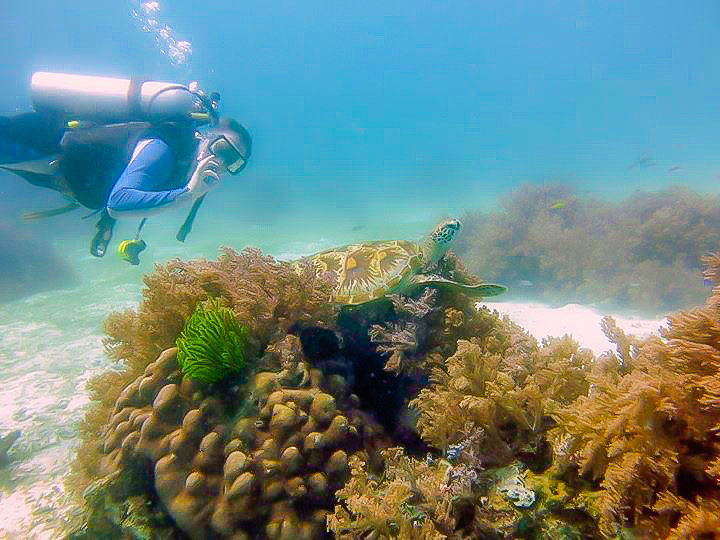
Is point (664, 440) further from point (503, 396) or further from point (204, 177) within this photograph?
point (204, 177)

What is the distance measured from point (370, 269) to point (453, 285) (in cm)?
92

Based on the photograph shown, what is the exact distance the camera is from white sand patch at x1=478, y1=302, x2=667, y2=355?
7734 millimetres

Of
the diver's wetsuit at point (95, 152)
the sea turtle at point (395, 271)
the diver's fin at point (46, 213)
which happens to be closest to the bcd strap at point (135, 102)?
the diver's wetsuit at point (95, 152)

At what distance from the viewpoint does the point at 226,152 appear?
4602 millimetres

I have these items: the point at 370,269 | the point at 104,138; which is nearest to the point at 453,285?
the point at 370,269

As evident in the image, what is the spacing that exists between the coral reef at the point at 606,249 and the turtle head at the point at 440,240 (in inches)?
346

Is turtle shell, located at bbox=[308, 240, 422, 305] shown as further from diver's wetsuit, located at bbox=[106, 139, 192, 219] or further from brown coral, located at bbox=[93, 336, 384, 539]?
diver's wetsuit, located at bbox=[106, 139, 192, 219]

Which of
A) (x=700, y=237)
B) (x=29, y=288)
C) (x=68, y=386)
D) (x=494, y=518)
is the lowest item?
(x=29, y=288)

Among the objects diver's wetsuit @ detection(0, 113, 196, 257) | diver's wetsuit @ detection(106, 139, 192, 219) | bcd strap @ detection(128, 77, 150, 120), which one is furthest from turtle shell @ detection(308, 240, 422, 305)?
bcd strap @ detection(128, 77, 150, 120)

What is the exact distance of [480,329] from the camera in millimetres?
3809

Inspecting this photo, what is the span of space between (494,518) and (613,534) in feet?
1.97

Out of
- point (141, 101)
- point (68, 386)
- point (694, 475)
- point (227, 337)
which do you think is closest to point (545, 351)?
point (694, 475)

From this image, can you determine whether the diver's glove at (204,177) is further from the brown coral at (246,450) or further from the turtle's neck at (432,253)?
the turtle's neck at (432,253)

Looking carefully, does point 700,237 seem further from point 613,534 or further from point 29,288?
point 29,288
